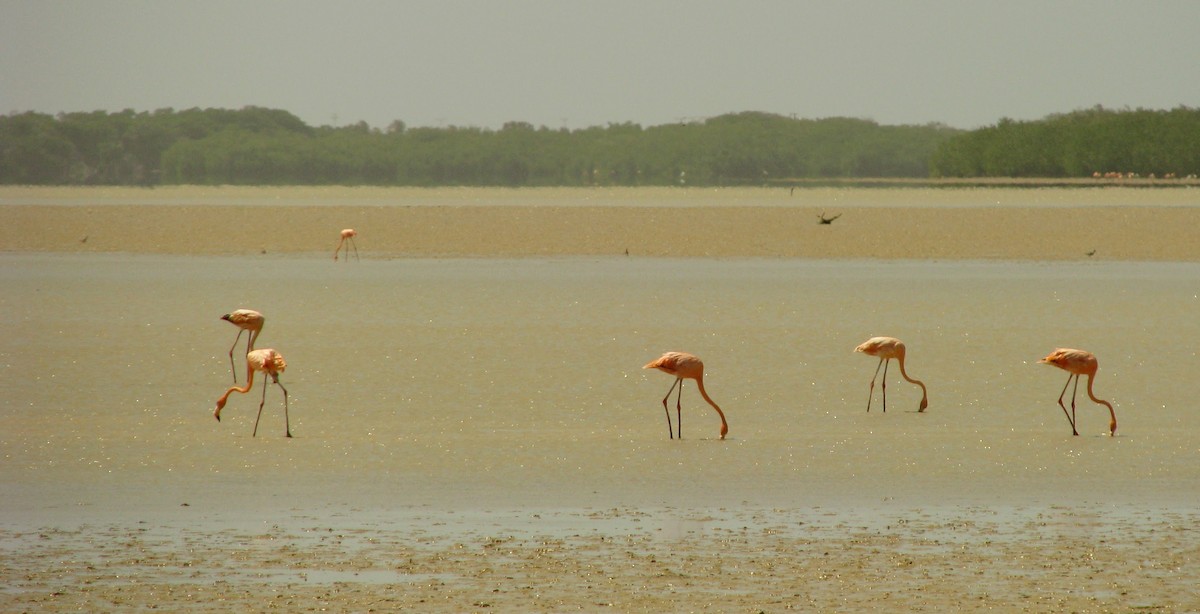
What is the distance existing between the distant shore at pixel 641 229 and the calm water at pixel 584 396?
288 inches

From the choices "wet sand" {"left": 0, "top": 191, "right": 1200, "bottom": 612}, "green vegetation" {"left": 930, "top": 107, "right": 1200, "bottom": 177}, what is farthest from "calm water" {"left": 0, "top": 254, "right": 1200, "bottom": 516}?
"green vegetation" {"left": 930, "top": 107, "right": 1200, "bottom": 177}

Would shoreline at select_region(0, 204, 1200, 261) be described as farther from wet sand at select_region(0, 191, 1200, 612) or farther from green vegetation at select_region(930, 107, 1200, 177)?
green vegetation at select_region(930, 107, 1200, 177)

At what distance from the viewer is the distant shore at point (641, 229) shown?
28062 millimetres

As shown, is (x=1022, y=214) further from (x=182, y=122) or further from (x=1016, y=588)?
(x=182, y=122)

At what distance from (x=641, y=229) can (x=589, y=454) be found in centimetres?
2425

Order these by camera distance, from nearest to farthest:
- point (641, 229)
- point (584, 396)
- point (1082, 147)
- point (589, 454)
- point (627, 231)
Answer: point (589, 454) → point (584, 396) → point (627, 231) → point (641, 229) → point (1082, 147)

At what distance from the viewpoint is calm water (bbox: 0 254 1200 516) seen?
797 cm

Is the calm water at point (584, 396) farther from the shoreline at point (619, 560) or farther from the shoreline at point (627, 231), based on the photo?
the shoreline at point (627, 231)

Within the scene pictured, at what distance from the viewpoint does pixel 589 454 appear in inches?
347

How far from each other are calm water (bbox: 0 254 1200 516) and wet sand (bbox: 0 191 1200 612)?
0.14ft

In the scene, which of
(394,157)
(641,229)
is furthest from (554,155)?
(641,229)

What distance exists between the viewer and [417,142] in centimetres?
10819

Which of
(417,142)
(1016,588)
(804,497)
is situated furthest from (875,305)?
(417,142)

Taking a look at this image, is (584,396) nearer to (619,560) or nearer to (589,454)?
(589,454)
